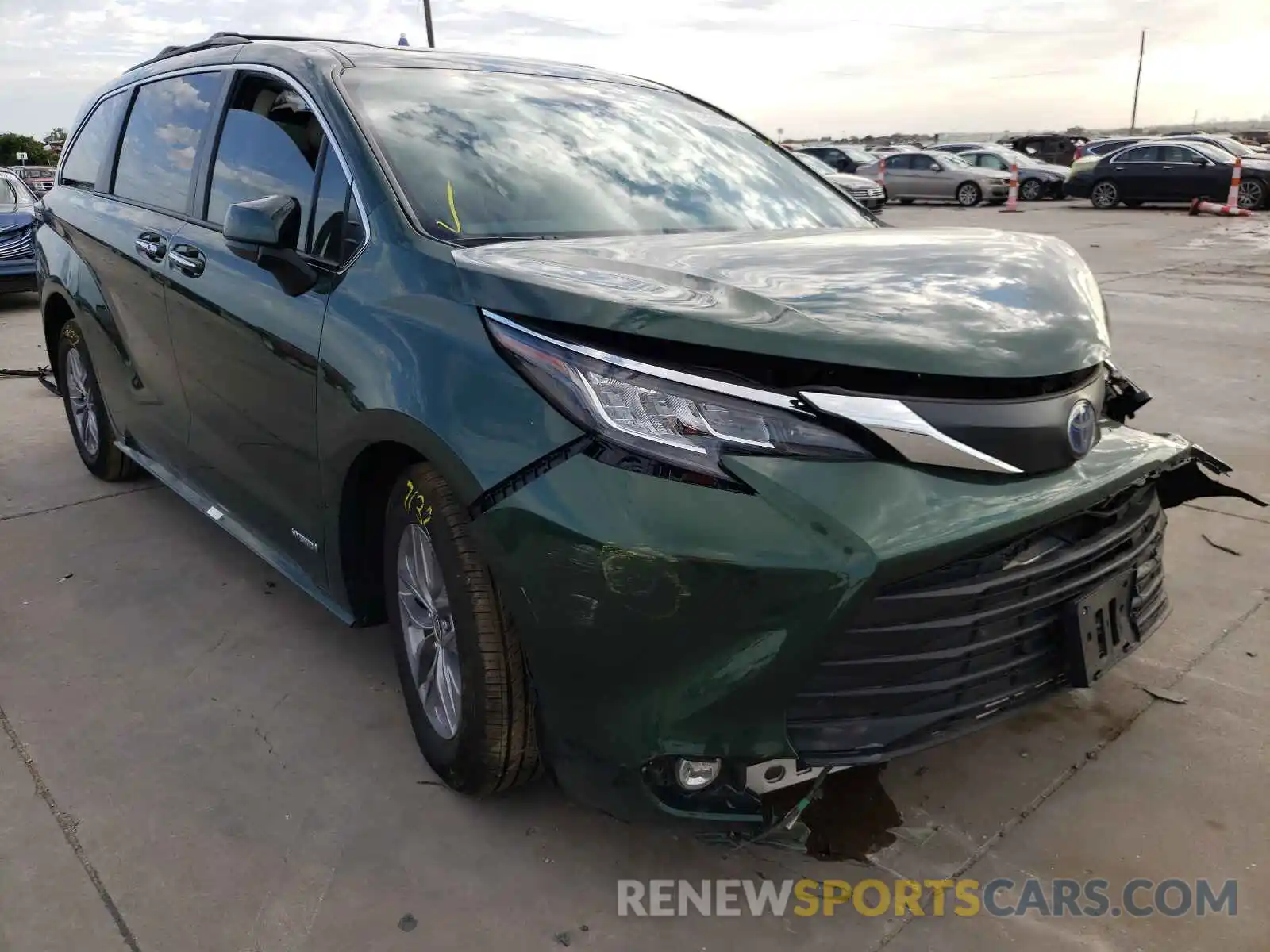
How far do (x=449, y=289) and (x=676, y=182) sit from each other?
1.08 m

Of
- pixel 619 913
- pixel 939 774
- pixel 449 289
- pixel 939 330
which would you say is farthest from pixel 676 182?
pixel 619 913

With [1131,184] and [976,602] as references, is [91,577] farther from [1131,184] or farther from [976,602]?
[1131,184]

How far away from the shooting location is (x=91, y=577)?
12.3 ft

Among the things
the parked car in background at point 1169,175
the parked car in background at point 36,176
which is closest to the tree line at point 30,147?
the parked car in background at point 36,176

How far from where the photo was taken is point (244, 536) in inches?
126

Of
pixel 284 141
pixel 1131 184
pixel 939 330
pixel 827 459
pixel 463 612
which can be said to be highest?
pixel 284 141

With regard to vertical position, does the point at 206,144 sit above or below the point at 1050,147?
above

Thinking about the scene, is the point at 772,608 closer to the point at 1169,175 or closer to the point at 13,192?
the point at 13,192

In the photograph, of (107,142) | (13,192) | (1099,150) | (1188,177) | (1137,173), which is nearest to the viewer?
(107,142)

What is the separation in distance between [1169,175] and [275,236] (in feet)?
74.9

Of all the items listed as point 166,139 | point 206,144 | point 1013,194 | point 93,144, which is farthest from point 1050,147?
point 206,144

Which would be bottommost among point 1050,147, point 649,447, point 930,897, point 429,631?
point 1050,147

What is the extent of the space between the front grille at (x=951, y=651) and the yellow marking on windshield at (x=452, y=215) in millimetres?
1338

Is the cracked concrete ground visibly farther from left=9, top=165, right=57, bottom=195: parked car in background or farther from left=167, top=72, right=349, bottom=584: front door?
left=9, top=165, right=57, bottom=195: parked car in background
